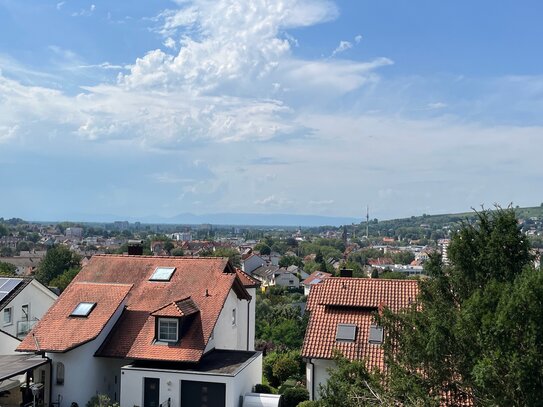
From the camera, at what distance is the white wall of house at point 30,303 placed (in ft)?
95.5

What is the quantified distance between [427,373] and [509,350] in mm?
2574

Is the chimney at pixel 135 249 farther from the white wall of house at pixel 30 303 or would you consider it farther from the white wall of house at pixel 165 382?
the white wall of house at pixel 165 382

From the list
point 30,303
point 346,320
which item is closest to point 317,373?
point 346,320

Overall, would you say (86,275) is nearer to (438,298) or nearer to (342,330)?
(342,330)

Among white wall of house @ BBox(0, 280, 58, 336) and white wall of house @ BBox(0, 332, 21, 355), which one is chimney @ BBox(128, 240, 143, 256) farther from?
white wall of house @ BBox(0, 332, 21, 355)

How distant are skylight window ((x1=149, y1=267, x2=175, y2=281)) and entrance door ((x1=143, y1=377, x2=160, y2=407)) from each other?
6108 mm

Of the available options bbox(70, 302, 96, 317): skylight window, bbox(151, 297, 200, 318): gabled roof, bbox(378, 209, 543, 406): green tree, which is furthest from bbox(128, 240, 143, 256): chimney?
bbox(378, 209, 543, 406): green tree

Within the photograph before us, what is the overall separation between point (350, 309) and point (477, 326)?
Answer: 511 inches

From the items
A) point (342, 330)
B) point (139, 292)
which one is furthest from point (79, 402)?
point (342, 330)

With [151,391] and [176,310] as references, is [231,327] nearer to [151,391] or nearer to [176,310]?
[176,310]

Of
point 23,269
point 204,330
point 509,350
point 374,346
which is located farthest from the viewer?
point 23,269

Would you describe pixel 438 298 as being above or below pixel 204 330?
above

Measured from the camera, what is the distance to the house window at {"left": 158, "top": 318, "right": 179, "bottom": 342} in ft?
78.1

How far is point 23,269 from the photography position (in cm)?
11969
